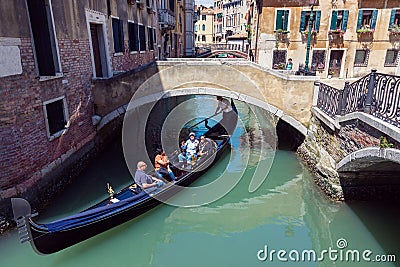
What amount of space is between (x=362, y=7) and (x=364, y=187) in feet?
30.8

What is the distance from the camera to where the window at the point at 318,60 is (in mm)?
12398

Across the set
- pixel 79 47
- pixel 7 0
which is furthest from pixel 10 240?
pixel 79 47

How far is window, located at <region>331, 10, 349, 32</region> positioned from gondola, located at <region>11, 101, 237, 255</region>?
9395 mm

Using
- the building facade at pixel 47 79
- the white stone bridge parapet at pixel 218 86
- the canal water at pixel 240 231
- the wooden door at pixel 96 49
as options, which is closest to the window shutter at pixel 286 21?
the white stone bridge parapet at pixel 218 86

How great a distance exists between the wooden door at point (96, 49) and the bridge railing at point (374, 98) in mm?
5603

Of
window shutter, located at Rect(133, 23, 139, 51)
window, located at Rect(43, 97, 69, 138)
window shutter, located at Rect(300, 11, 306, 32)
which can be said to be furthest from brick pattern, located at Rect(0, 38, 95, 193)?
window shutter, located at Rect(300, 11, 306, 32)

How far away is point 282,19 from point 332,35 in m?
2.24

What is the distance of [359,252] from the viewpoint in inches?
169

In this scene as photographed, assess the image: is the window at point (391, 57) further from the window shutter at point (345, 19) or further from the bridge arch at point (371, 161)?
the bridge arch at point (371, 161)

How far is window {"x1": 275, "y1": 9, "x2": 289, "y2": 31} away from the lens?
463 inches

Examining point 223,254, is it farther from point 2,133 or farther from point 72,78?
point 72,78

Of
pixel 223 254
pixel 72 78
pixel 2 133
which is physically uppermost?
pixel 72 78

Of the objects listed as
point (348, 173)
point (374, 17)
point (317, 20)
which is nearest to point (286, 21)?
point (317, 20)

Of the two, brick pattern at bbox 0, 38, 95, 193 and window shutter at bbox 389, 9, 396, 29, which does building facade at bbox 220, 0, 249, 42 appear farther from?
brick pattern at bbox 0, 38, 95, 193
